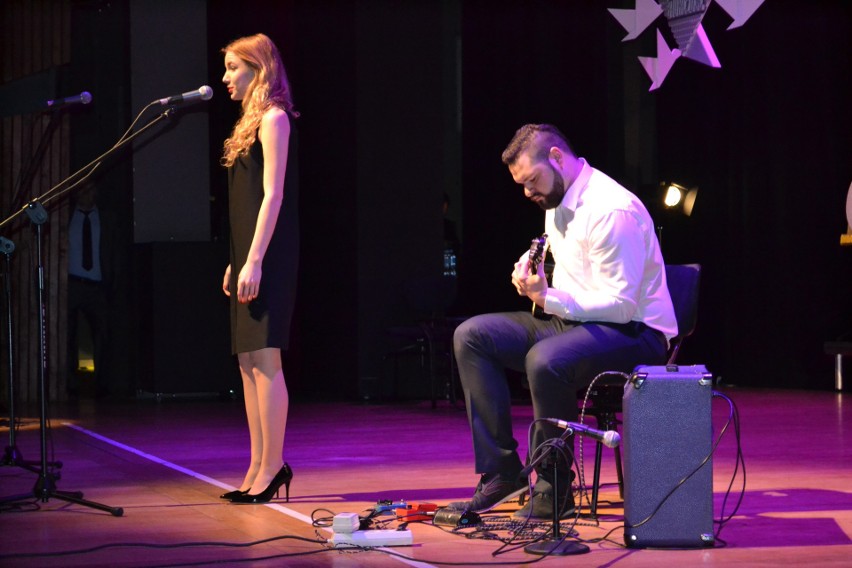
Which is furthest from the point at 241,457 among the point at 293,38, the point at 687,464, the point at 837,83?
the point at 837,83

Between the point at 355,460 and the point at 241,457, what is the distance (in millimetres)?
520

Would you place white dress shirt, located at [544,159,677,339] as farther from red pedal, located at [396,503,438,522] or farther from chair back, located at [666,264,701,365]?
red pedal, located at [396,503,438,522]

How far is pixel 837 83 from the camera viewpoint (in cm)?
912

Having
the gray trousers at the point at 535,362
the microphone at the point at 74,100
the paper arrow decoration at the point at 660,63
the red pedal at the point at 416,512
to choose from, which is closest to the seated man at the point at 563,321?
the gray trousers at the point at 535,362

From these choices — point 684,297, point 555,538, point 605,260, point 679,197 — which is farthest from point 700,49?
point 555,538

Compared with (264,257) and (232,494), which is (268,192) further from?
(232,494)

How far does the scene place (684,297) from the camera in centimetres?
416

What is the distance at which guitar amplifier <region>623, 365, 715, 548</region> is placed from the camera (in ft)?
10.5

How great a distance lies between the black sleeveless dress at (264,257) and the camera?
159 inches

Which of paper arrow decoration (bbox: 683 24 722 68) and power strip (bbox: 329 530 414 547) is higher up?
paper arrow decoration (bbox: 683 24 722 68)

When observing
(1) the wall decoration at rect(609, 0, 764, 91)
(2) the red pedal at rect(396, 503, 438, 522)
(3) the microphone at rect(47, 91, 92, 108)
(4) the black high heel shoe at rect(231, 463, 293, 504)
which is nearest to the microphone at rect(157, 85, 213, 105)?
(3) the microphone at rect(47, 91, 92, 108)

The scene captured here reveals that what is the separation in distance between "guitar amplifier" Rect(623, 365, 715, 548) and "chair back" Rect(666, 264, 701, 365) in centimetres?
89

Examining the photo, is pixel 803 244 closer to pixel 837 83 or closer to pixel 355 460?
pixel 837 83

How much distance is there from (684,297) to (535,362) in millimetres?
827
